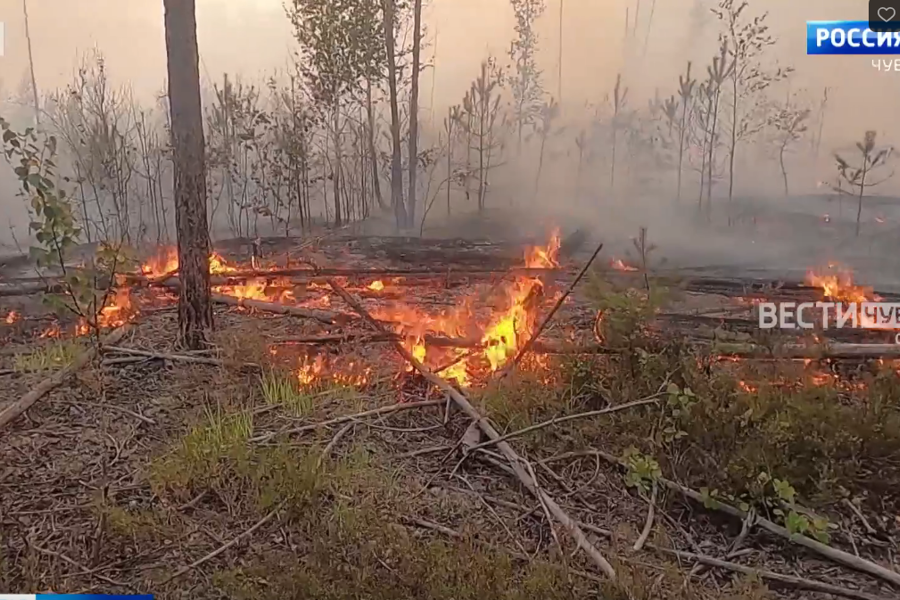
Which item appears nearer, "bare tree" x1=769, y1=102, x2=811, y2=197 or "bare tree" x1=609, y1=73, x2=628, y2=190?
"bare tree" x1=769, y1=102, x2=811, y2=197

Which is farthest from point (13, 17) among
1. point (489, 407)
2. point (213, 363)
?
point (489, 407)

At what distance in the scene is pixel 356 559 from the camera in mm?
1967

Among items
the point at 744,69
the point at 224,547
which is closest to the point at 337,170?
the point at 744,69

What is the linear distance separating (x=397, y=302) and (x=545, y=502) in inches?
90.6

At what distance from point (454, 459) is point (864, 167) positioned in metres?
3.74

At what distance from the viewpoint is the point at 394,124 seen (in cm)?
525

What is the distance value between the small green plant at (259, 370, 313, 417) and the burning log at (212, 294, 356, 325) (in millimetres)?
700

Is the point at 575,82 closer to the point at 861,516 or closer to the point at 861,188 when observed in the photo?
the point at 861,188

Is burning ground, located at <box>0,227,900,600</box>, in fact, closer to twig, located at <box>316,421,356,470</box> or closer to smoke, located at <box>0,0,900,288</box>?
twig, located at <box>316,421,356,470</box>

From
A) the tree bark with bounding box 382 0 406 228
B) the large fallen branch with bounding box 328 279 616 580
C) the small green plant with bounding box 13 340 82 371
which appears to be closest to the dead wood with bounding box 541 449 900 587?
the large fallen branch with bounding box 328 279 616 580

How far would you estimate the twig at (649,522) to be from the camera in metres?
2.16

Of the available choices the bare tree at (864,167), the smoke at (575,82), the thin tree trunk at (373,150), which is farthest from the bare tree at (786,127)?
the thin tree trunk at (373,150)

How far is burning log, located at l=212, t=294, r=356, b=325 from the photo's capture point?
3807 mm

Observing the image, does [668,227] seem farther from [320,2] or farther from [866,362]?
[320,2]
